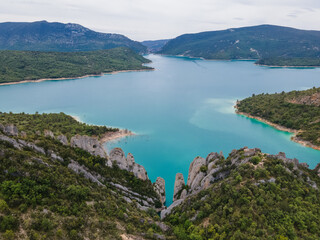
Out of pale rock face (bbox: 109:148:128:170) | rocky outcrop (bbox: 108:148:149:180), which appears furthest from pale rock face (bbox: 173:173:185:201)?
pale rock face (bbox: 109:148:128:170)

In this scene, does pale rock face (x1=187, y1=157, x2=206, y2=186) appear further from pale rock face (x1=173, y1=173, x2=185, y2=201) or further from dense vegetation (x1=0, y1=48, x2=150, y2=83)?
dense vegetation (x1=0, y1=48, x2=150, y2=83)

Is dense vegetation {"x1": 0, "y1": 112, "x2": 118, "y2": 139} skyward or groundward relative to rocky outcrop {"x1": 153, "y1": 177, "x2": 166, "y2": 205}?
skyward

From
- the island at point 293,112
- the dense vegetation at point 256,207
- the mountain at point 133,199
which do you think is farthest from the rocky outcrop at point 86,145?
the island at point 293,112

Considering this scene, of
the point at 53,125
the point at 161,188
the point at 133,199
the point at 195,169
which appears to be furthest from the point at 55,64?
the point at 133,199

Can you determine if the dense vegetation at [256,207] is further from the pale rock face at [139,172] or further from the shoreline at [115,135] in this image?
the shoreline at [115,135]

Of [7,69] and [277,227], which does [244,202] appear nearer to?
[277,227]

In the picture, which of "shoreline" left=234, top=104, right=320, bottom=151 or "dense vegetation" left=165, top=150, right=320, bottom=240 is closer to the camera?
"dense vegetation" left=165, top=150, right=320, bottom=240
